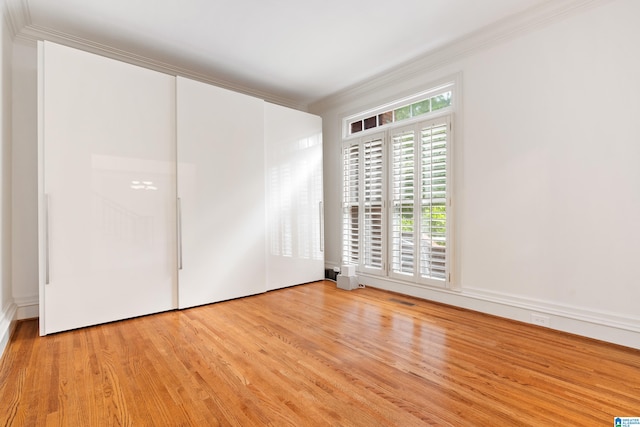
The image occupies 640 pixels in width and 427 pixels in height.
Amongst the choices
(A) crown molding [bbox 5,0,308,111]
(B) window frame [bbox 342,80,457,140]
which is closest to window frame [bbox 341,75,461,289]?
(B) window frame [bbox 342,80,457,140]

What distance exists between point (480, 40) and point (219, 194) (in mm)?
3073

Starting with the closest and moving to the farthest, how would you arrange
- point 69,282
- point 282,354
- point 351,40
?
point 282,354 → point 69,282 → point 351,40

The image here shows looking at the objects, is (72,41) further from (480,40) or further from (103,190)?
(480,40)

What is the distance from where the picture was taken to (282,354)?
223 centimetres

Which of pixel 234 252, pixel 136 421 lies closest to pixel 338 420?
pixel 136 421

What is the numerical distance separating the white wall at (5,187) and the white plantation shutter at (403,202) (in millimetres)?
3565

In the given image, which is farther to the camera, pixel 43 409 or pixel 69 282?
pixel 69 282

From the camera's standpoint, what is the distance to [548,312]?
2.70 metres

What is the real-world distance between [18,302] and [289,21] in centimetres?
356

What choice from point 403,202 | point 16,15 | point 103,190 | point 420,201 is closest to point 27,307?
point 103,190

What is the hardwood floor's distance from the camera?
62.0 inches

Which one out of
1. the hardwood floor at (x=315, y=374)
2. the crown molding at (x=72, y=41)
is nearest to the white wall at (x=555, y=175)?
the hardwood floor at (x=315, y=374)

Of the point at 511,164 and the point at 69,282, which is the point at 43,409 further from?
the point at 511,164

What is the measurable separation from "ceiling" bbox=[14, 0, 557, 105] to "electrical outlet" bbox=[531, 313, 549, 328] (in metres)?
2.63
